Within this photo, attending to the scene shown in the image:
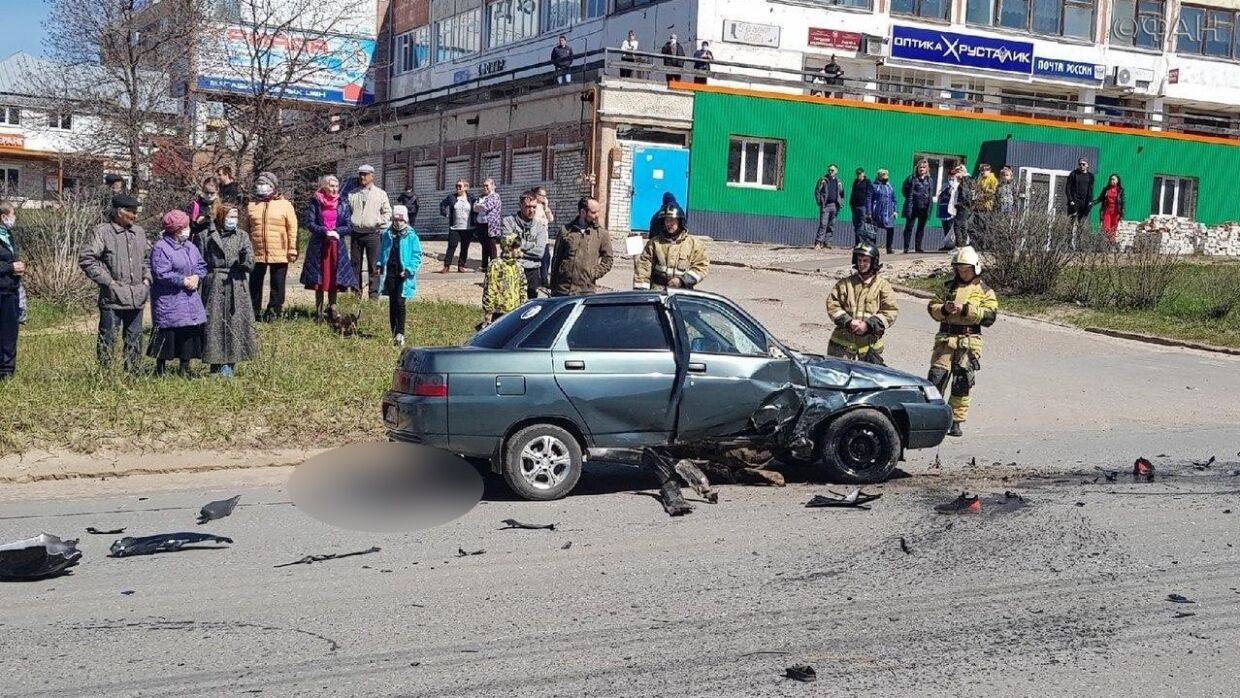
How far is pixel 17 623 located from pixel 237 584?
3.49ft

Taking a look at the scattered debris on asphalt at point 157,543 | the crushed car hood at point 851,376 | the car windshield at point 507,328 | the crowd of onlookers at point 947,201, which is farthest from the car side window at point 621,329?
the crowd of onlookers at point 947,201

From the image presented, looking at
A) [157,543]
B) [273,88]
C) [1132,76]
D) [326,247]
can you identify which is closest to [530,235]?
[326,247]

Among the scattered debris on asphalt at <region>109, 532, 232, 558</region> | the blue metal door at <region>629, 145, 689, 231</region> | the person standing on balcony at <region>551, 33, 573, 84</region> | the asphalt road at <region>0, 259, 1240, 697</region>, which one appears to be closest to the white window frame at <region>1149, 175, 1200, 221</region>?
the blue metal door at <region>629, 145, 689, 231</region>

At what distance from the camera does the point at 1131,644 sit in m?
5.69

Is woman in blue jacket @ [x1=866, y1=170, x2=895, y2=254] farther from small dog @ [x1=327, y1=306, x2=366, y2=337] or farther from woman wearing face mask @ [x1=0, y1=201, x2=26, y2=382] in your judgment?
woman wearing face mask @ [x1=0, y1=201, x2=26, y2=382]

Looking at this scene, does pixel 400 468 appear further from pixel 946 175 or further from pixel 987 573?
pixel 946 175

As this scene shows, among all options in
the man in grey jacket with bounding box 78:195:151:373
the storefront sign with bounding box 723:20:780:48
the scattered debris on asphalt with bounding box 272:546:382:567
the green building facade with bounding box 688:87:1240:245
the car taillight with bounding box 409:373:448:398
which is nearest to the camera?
the scattered debris on asphalt with bounding box 272:546:382:567

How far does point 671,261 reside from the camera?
1248 cm

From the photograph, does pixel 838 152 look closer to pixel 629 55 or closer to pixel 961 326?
pixel 629 55

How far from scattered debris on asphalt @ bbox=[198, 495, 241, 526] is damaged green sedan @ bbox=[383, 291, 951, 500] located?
1.16 m

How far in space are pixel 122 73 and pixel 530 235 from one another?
1236 centimetres

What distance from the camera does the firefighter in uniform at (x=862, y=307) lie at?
11.0 meters

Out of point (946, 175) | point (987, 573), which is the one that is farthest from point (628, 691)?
point (946, 175)

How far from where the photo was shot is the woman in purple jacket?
11.7m
